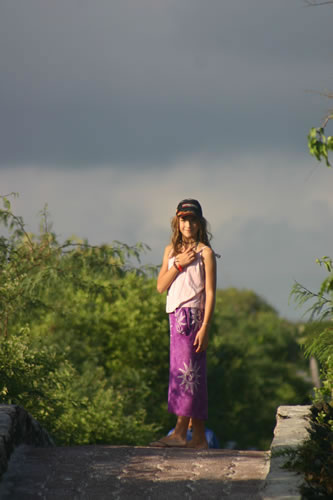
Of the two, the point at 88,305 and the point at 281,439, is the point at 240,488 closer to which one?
the point at 281,439

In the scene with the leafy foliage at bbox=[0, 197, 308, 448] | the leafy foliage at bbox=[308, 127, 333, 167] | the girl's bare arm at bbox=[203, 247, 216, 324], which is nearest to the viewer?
the leafy foliage at bbox=[308, 127, 333, 167]

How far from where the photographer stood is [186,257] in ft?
23.2

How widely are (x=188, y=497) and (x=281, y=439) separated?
3.52 feet

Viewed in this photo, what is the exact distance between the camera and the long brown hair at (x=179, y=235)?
721 cm

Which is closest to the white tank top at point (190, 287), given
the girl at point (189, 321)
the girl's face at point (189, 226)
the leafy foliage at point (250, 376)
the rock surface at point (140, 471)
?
the girl at point (189, 321)

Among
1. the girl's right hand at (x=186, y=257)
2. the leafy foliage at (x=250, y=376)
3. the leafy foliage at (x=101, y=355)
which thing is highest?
the girl's right hand at (x=186, y=257)

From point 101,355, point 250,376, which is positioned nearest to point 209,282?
point 101,355

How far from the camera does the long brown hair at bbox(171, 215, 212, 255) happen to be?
23.6 feet

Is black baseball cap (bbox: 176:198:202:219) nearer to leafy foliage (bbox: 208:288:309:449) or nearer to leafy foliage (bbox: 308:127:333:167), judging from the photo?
leafy foliage (bbox: 308:127:333:167)

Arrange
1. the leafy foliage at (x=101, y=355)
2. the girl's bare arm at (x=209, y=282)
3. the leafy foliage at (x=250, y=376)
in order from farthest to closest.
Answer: the leafy foliage at (x=250, y=376), the leafy foliage at (x=101, y=355), the girl's bare arm at (x=209, y=282)

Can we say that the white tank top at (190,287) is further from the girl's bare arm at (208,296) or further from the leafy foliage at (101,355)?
the leafy foliage at (101,355)

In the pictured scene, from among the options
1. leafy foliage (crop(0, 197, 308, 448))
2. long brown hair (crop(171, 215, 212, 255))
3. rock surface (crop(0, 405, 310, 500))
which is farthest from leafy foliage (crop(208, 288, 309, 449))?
rock surface (crop(0, 405, 310, 500))

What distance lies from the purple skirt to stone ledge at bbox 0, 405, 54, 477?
1367mm

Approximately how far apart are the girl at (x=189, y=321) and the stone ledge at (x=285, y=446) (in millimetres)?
809
